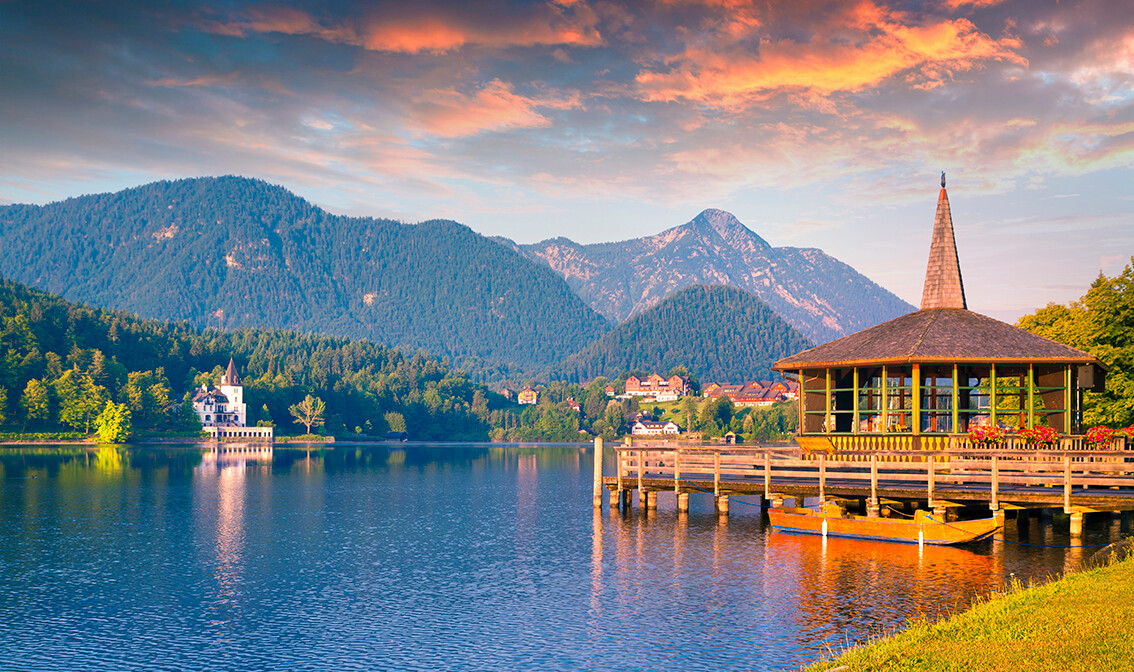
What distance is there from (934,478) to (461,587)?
59.3 ft

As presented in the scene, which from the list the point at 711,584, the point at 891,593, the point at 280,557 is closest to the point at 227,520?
the point at 280,557

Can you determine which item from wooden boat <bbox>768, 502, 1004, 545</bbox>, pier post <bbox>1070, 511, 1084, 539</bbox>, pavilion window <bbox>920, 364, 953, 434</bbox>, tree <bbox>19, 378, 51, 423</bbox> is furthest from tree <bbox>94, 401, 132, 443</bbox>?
pier post <bbox>1070, 511, 1084, 539</bbox>

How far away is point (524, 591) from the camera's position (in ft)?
100

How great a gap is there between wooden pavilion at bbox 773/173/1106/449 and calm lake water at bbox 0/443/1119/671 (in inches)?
210

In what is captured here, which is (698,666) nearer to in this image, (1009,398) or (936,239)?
(936,239)

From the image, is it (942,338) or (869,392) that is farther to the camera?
(869,392)

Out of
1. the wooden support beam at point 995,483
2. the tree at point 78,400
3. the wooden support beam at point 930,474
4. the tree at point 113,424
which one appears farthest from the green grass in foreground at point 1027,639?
the tree at point 78,400

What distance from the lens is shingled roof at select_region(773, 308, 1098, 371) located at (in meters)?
39.7

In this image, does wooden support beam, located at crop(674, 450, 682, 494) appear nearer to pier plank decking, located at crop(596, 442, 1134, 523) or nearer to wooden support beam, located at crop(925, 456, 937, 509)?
pier plank decking, located at crop(596, 442, 1134, 523)

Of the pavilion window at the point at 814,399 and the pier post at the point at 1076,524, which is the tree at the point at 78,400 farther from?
the pier post at the point at 1076,524

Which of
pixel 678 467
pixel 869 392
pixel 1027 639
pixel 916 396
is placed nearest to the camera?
pixel 1027 639

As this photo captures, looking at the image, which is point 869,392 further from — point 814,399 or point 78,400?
point 78,400

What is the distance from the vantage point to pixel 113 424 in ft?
536

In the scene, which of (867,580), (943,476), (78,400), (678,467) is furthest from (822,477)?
(78,400)
